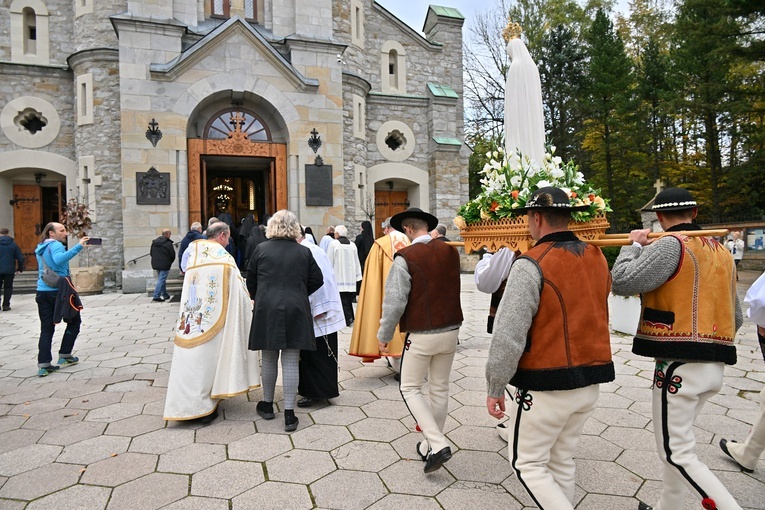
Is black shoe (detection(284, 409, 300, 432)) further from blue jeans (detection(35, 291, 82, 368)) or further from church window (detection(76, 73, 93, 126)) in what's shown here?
church window (detection(76, 73, 93, 126))

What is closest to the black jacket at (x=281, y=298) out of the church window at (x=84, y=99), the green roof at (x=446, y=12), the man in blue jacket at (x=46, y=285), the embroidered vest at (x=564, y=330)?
the embroidered vest at (x=564, y=330)

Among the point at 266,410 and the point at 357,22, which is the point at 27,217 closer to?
the point at 357,22

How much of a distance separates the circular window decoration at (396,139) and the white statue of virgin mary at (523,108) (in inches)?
529

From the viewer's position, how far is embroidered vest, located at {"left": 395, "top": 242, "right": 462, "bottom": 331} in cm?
333

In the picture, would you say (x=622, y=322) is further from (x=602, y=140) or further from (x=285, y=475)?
(x=602, y=140)

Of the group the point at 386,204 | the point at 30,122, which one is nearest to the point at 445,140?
the point at 386,204

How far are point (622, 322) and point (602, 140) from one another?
2215cm

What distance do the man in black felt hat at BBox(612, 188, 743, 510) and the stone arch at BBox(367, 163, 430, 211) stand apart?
14.9 m

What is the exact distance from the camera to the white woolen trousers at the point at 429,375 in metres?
3.26

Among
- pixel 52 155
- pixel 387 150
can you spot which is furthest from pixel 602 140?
pixel 52 155

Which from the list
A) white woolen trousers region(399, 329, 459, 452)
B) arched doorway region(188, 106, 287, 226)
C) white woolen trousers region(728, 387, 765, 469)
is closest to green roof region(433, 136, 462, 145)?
arched doorway region(188, 106, 287, 226)

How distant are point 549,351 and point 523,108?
8.12ft

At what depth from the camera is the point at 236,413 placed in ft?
14.6

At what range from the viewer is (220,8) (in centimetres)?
1491
